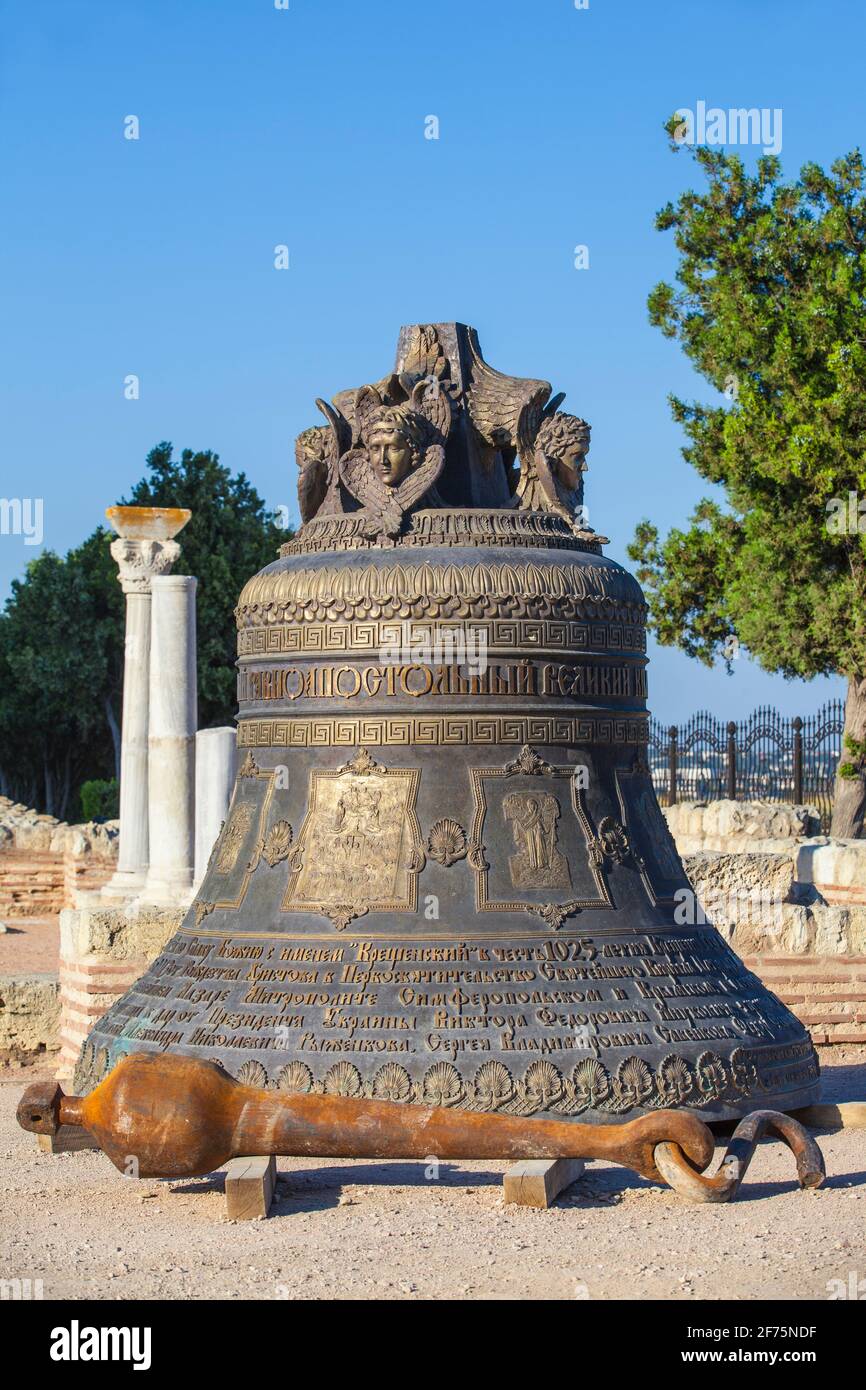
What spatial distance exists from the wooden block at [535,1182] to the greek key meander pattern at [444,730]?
4.11ft

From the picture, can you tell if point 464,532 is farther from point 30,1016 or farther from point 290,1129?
point 30,1016

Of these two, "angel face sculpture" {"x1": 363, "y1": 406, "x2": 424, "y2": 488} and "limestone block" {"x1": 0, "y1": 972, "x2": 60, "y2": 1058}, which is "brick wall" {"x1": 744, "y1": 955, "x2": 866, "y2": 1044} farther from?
"angel face sculpture" {"x1": 363, "y1": 406, "x2": 424, "y2": 488}

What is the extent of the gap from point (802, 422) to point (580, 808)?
14.9 metres

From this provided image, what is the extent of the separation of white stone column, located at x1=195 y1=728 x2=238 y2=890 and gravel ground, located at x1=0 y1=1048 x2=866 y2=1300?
471 cm

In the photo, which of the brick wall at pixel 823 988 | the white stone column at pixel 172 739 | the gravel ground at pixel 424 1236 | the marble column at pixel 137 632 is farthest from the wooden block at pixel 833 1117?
the marble column at pixel 137 632

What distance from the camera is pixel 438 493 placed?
5.93 meters

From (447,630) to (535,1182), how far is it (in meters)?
1.63

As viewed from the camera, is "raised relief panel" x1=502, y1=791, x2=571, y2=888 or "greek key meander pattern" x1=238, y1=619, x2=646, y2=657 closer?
"raised relief panel" x1=502, y1=791, x2=571, y2=888

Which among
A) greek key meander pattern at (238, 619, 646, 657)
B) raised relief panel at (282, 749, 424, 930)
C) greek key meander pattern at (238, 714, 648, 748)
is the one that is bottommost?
raised relief panel at (282, 749, 424, 930)

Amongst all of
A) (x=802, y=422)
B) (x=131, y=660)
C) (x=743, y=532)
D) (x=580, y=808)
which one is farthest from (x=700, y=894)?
(x=743, y=532)

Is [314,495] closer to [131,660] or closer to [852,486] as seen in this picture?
[131,660]

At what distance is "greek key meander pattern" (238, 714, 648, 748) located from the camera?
550 cm

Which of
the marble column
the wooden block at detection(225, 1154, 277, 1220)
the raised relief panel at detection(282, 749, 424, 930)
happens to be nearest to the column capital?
the marble column

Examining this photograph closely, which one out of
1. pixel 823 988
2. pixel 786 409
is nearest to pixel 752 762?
pixel 786 409
